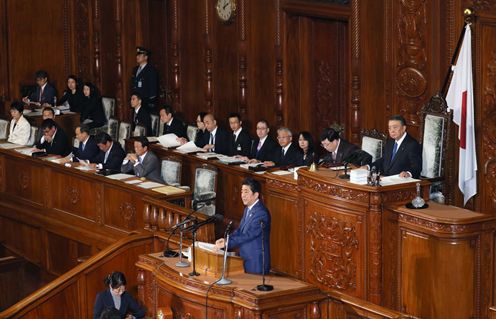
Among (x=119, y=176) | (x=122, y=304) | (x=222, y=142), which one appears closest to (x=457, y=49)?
(x=222, y=142)

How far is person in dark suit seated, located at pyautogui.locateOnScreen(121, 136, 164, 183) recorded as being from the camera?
13436 mm

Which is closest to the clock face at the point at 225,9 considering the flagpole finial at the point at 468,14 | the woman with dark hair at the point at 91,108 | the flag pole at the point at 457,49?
the woman with dark hair at the point at 91,108

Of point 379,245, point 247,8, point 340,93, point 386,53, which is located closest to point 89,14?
point 247,8

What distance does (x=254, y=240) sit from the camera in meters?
9.75

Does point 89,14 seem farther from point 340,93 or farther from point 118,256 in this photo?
point 118,256

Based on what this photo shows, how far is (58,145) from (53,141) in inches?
3.5

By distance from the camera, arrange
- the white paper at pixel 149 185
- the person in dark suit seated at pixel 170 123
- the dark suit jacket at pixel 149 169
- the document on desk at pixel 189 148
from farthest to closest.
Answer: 1. the person in dark suit seated at pixel 170 123
2. the document on desk at pixel 189 148
3. the dark suit jacket at pixel 149 169
4. the white paper at pixel 149 185

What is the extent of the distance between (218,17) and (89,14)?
3.28m

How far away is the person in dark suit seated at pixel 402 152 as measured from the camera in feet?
36.5

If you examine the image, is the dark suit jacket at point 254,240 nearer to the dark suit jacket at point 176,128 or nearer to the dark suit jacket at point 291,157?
the dark suit jacket at point 291,157

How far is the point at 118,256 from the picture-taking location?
11.6 m

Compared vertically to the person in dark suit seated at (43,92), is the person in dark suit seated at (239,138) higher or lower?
lower

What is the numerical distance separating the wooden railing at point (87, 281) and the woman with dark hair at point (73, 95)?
6.45m

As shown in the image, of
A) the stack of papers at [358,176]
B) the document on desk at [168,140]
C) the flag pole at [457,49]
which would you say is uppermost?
the flag pole at [457,49]
